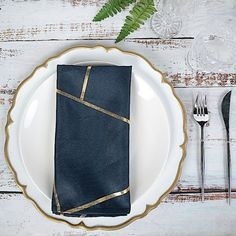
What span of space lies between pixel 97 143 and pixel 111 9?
293mm

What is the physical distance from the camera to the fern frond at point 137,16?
3.07 ft

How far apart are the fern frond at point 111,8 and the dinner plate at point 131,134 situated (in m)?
0.07

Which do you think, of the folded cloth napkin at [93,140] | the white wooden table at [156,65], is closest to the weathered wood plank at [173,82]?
the white wooden table at [156,65]

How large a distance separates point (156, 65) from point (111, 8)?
0.17 metres

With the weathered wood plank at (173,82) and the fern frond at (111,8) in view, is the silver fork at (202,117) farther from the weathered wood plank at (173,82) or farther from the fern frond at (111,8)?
the fern frond at (111,8)

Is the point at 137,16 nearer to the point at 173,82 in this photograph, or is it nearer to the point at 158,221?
the point at 173,82

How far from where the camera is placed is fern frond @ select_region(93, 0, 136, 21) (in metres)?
0.95

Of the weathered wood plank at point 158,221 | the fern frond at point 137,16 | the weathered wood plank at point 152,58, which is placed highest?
the fern frond at point 137,16

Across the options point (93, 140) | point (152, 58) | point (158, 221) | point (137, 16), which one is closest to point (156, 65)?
point (152, 58)

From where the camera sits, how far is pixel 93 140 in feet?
3.10

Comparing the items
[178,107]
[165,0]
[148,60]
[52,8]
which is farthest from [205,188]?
[52,8]

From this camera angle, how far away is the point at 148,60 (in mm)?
1010

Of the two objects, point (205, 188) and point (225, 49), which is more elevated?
point (225, 49)

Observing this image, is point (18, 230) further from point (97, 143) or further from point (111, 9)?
point (111, 9)
